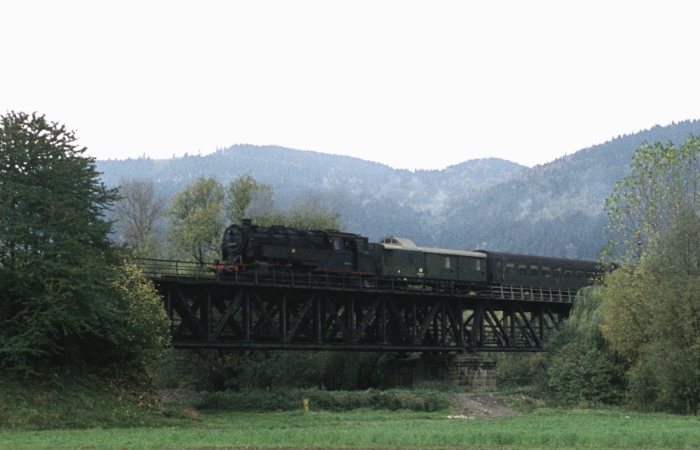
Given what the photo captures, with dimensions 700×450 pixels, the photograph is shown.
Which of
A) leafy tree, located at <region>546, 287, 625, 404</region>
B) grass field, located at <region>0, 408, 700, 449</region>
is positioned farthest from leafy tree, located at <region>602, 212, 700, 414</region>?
grass field, located at <region>0, 408, 700, 449</region>

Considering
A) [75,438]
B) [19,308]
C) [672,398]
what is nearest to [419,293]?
[672,398]

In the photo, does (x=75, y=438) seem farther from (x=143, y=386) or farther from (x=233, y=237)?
(x=233, y=237)

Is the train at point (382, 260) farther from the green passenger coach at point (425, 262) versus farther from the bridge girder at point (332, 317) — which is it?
the bridge girder at point (332, 317)

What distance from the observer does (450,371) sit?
72500 millimetres

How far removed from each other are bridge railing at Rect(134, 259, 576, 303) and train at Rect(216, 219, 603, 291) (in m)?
0.43

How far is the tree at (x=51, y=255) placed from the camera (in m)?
42.1

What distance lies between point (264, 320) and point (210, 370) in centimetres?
1411

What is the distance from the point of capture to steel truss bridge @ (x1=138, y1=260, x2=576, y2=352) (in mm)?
57750

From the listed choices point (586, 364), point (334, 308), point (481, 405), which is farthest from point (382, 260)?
point (586, 364)

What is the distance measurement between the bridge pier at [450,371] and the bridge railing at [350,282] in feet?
17.4

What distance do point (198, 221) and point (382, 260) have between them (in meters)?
28.2

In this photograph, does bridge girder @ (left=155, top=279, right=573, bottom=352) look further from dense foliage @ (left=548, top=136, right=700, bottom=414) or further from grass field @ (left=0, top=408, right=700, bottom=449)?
grass field @ (left=0, top=408, right=700, bottom=449)

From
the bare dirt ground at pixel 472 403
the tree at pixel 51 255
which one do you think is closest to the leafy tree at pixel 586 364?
the bare dirt ground at pixel 472 403

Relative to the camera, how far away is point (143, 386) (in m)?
48.0
